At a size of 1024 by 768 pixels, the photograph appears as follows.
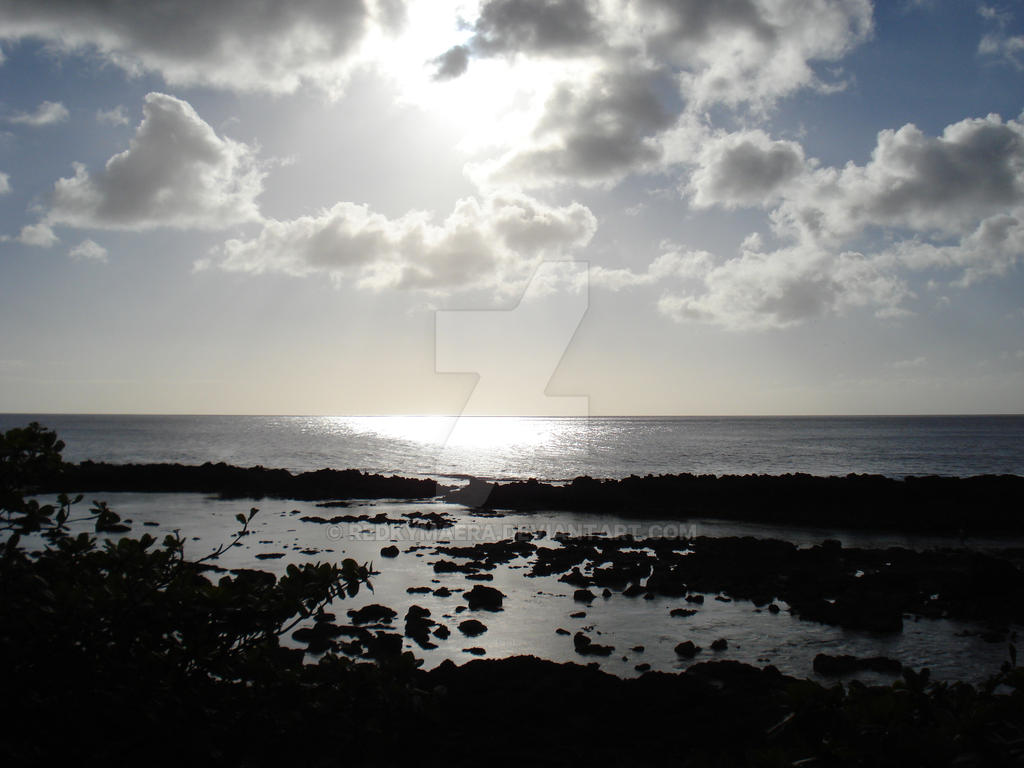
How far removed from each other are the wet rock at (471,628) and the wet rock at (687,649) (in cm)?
408

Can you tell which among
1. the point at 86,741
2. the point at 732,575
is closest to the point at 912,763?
the point at 86,741

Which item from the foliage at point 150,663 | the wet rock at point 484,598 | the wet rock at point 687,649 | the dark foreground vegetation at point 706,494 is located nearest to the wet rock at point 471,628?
the wet rock at point 484,598

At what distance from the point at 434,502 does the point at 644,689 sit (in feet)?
93.2

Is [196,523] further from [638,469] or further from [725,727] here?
[638,469]

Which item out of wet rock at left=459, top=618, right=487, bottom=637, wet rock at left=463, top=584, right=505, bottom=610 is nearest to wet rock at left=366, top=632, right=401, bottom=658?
wet rock at left=459, top=618, right=487, bottom=637

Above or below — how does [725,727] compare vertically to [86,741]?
below

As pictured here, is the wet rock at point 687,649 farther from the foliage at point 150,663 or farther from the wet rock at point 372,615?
the foliage at point 150,663

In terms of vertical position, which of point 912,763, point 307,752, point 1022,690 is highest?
point 1022,690

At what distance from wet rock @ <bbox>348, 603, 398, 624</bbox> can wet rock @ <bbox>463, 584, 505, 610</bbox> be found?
6.76 feet

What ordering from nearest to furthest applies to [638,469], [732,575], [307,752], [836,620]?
[307,752] < [836,620] < [732,575] < [638,469]

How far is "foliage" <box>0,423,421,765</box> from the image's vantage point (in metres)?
3.18

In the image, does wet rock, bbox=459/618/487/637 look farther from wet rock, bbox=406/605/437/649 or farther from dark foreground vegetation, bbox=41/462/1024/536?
dark foreground vegetation, bbox=41/462/1024/536

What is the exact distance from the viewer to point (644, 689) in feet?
33.7

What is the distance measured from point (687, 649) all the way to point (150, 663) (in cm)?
1145
